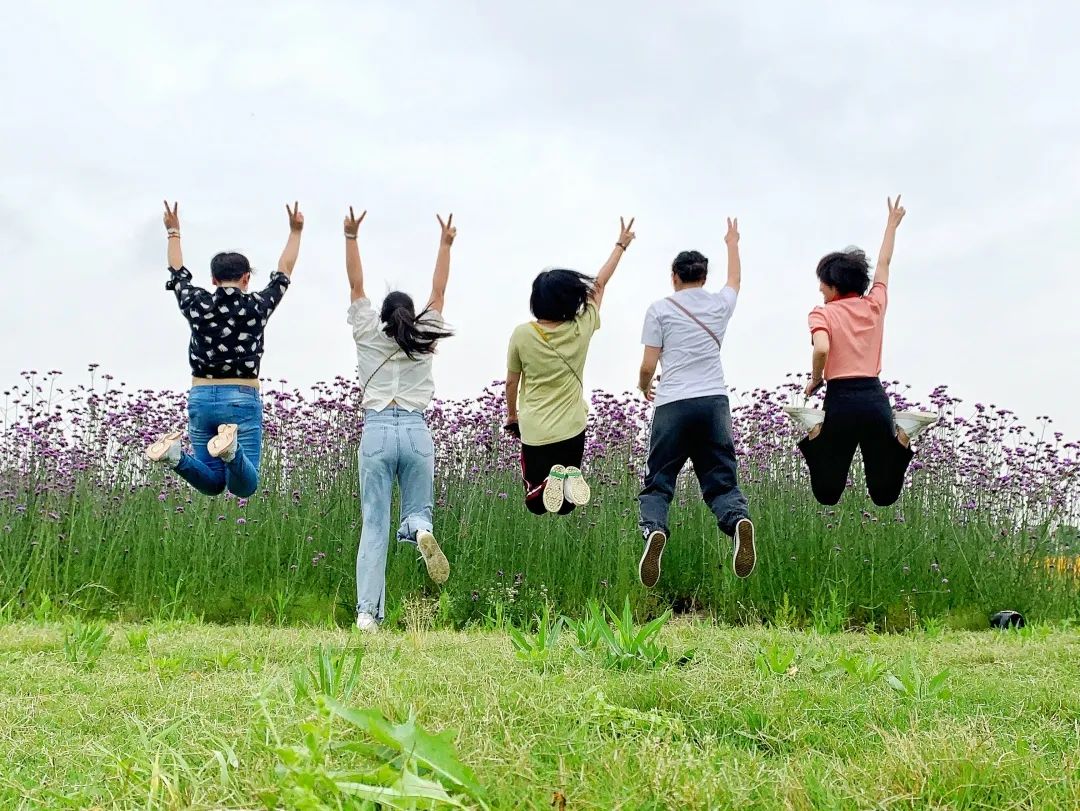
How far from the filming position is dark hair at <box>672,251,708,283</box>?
725cm

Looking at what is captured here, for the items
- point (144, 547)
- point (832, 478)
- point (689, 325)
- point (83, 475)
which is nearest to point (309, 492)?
point (144, 547)

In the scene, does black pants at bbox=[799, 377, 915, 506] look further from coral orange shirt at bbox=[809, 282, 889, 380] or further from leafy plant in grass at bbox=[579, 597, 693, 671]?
leafy plant in grass at bbox=[579, 597, 693, 671]

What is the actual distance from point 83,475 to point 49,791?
763 cm

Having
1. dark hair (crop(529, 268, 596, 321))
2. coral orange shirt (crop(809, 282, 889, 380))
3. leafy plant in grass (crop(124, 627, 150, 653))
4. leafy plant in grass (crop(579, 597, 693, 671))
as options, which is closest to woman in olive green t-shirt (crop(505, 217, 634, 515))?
dark hair (crop(529, 268, 596, 321))

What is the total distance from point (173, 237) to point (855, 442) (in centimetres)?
524

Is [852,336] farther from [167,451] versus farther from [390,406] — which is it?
[167,451]

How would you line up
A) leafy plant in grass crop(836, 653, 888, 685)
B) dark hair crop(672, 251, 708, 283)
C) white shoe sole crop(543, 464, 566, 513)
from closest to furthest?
leafy plant in grass crop(836, 653, 888, 685) < white shoe sole crop(543, 464, 566, 513) < dark hair crop(672, 251, 708, 283)

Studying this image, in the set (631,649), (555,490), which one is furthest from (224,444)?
(631,649)

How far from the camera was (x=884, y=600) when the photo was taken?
8414 mm

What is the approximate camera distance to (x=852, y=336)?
6941 mm

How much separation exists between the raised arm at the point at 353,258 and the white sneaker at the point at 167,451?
162 cm

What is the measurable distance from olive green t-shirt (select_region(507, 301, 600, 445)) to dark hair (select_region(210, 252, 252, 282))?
7.19ft

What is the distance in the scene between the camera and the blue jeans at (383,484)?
289 inches

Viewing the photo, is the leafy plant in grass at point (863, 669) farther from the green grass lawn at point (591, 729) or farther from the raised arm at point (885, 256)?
the raised arm at point (885, 256)
